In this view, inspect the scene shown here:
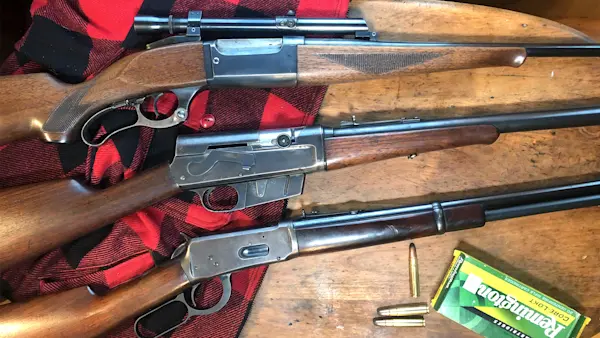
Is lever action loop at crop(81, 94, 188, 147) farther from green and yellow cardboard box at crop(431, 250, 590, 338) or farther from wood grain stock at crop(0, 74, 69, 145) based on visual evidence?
green and yellow cardboard box at crop(431, 250, 590, 338)

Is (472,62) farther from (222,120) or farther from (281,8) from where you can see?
(222,120)

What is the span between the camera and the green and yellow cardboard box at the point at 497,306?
220 centimetres

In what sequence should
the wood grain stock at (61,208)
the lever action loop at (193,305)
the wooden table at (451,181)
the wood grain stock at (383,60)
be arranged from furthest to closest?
the wooden table at (451,181), the lever action loop at (193,305), the wood grain stock at (383,60), the wood grain stock at (61,208)

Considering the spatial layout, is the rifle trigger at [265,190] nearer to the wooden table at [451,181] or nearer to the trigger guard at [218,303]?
the wooden table at [451,181]

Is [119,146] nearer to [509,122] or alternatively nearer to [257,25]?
[257,25]

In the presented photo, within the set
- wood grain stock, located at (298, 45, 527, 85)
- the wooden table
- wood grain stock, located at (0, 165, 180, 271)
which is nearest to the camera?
wood grain stock, located at (0, 165, 180, 271)

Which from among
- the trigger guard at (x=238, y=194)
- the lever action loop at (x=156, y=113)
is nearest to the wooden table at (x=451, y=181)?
the trigger guard at (x=238, y=194)

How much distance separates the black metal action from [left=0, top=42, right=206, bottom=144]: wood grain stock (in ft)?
2.13

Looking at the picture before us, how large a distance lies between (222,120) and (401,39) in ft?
2.97

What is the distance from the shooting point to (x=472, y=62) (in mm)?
2055

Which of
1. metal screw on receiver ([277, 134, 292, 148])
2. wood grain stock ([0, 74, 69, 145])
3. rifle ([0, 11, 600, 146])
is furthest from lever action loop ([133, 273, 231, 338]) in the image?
wood grain stock ([0, 74, 69, 145])

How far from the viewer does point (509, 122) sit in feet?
6.75

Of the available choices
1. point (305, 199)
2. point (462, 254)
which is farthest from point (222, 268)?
point (462, 254)

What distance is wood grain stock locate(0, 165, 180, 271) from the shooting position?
1.89 meters
